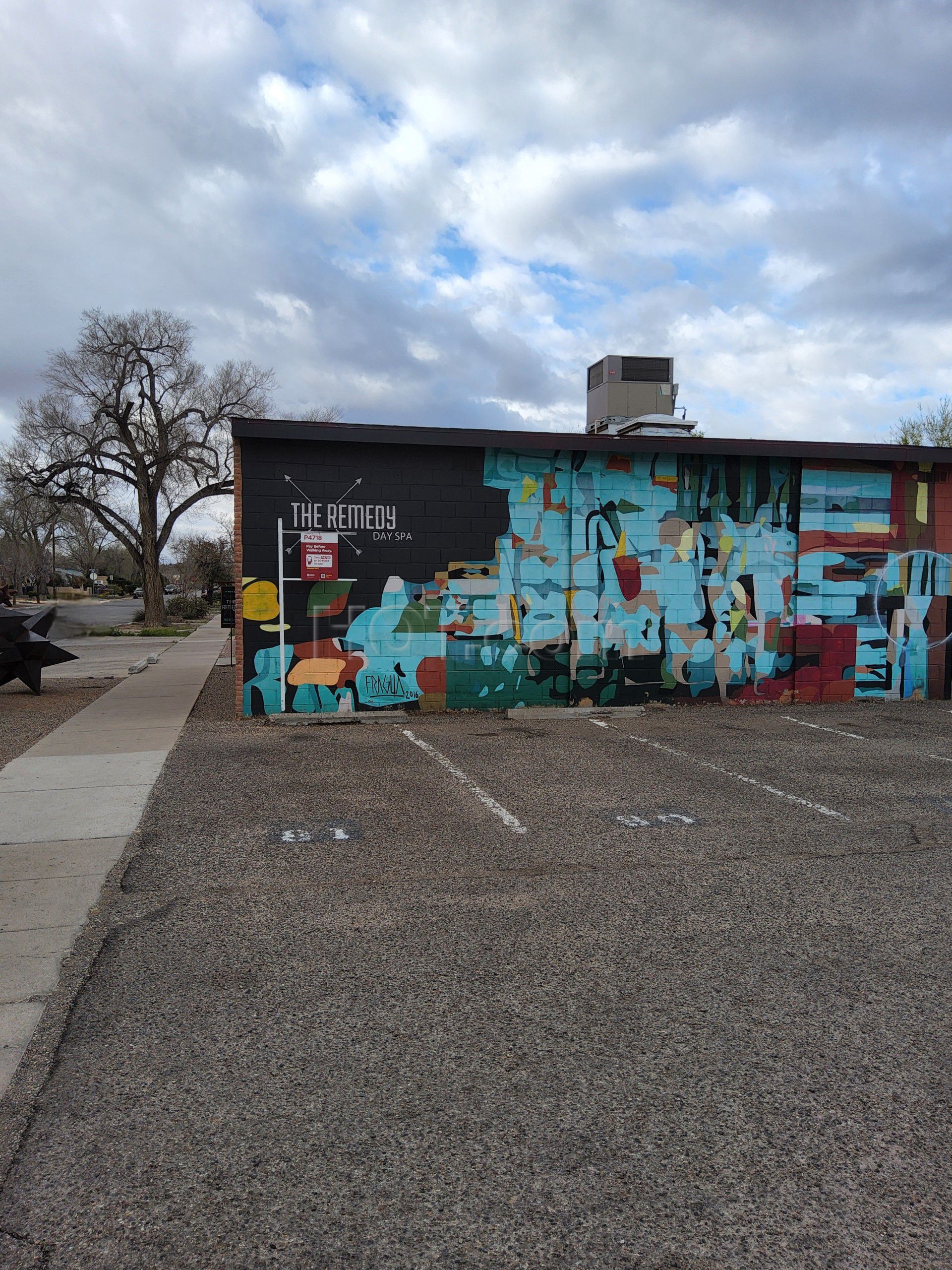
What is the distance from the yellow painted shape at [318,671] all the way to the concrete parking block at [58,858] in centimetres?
544

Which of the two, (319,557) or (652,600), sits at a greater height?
(319,557)

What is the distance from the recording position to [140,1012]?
376 cm

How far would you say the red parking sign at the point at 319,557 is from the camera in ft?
37.8

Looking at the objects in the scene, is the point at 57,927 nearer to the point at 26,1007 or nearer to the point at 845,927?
the point at 26,1007

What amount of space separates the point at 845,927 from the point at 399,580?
319 inches

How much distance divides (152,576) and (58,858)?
104 ft

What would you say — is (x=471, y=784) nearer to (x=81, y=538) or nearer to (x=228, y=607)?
(x=228, y=607)

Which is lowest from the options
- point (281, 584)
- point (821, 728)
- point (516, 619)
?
point (821, 728)

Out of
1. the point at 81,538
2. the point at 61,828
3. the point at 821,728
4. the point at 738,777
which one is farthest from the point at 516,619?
the point at 81,538

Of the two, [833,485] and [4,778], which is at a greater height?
[833,485]

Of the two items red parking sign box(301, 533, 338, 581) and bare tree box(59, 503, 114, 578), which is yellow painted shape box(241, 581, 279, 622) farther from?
bare tree box(59, 503, 114, 578)

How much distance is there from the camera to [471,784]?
26.3 ft

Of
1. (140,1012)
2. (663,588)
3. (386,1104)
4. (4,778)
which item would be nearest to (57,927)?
(140,1012)

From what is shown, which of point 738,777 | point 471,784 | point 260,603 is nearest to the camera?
point 471,784
